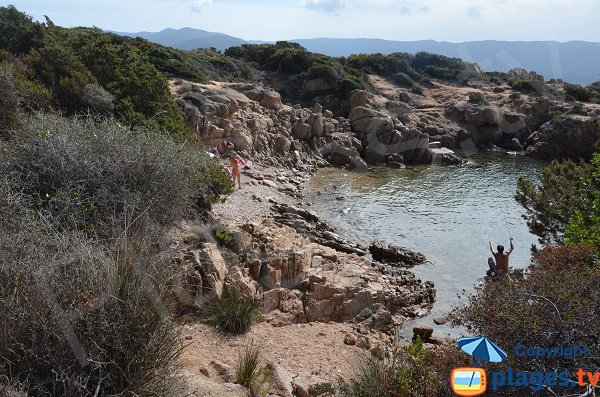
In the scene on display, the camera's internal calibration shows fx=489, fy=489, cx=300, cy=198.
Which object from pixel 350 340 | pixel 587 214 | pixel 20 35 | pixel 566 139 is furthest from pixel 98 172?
pixel 566 139

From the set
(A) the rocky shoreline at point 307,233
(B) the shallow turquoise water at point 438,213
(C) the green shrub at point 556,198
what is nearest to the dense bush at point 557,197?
(C) the green shrub at point 556,198

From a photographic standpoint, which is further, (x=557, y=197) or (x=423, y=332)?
(x=557, y=197)

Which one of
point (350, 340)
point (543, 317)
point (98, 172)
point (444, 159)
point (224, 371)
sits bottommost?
point (350, 340)

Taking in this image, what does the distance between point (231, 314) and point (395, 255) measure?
8.37m

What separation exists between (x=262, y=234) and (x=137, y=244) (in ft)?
24.9

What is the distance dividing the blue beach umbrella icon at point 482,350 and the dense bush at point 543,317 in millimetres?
679

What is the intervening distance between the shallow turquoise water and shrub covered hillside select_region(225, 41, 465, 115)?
11714 millimetres

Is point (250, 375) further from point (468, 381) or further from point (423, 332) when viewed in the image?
point (423, 332)

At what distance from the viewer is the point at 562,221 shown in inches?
504

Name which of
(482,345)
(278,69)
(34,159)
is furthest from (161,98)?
(278,69)

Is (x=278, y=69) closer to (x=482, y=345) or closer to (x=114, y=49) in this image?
(x=114, y=49)

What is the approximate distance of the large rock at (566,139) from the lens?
33.0 m

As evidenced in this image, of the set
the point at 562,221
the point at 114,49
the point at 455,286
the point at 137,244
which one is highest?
the point at 114,49

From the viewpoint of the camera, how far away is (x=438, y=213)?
68.4ft
